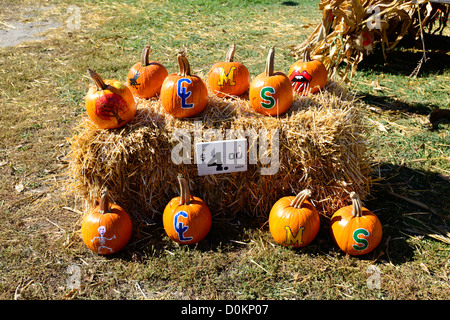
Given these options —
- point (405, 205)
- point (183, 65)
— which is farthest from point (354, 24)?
point (183, 65)

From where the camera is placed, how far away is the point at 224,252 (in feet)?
11.5

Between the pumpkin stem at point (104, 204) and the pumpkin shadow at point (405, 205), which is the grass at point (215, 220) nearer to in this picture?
the pumpkin shadow at point (405, 205)

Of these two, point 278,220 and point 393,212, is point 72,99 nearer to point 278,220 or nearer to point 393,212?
point 278,220

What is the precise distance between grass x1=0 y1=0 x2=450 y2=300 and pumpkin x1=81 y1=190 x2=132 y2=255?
5.0 inches

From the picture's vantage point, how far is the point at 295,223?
3.38m

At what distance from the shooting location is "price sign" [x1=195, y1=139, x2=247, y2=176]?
3.57 meters

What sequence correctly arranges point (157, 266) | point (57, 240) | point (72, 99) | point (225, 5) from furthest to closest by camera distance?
point (225, 5), point (72, 99), point (57, 240), point (157, 266)

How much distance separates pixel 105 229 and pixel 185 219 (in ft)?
2.30

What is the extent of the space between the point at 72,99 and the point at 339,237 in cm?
484

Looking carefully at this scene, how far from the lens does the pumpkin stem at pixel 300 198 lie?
3.40m

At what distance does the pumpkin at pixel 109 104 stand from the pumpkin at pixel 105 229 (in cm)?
65

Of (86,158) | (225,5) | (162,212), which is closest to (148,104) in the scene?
(86,158)

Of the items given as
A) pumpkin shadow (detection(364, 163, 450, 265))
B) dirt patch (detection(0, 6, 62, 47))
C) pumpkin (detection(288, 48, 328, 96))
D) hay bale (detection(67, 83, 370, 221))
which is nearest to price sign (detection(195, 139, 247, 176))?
hay bale (detection(67, 83, 370, 221))

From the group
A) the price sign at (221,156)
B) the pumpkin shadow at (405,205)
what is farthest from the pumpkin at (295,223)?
the pumpkin shadow at (405,205)
